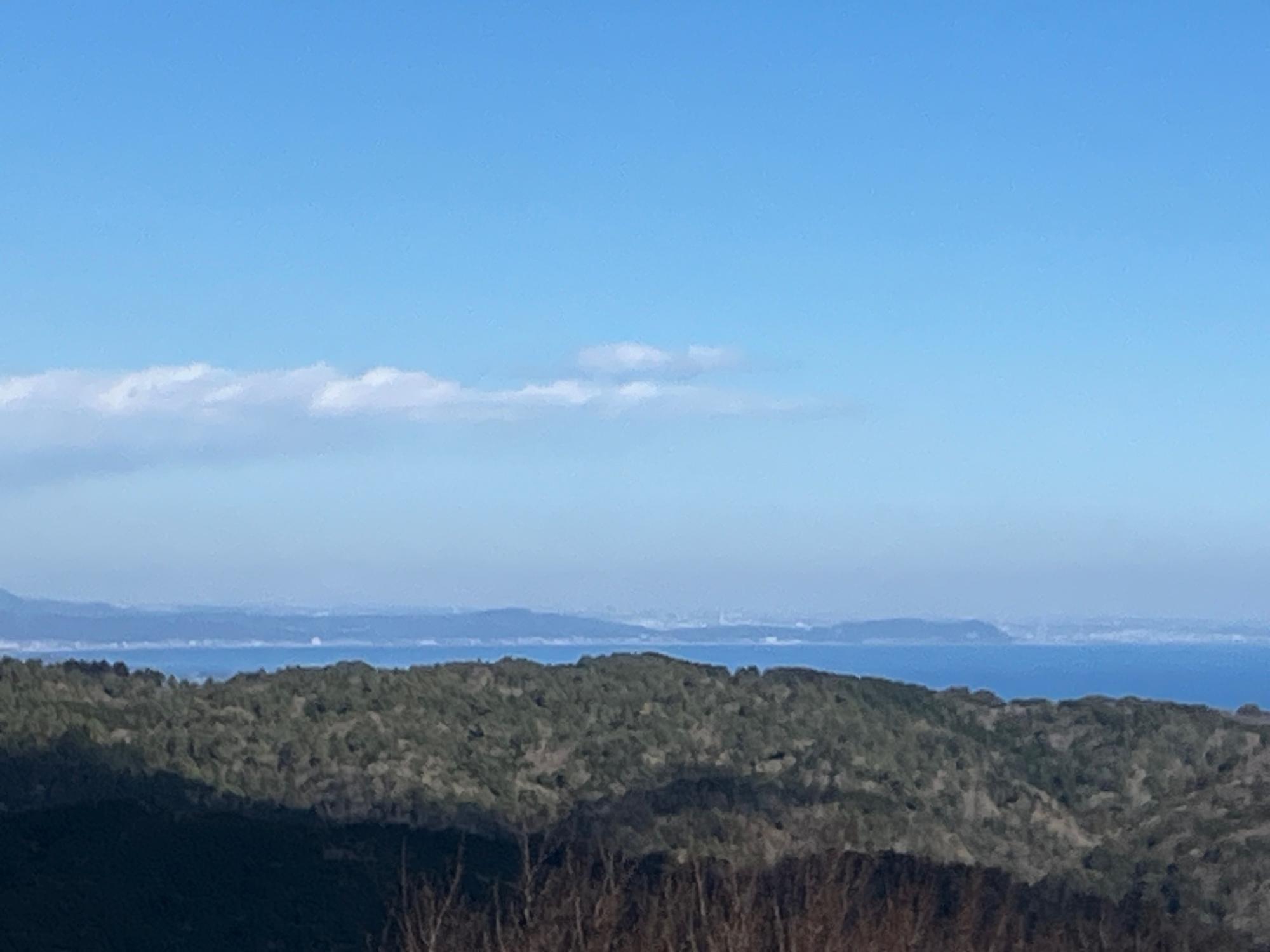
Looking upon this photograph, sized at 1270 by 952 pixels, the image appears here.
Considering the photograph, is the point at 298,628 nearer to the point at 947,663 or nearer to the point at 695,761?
the point at 947,663

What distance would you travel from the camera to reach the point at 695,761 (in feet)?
125

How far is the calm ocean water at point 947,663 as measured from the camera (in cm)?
8650

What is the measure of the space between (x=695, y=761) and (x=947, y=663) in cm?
10353

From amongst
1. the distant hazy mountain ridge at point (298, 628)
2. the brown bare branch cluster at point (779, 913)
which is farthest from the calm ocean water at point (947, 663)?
the brown bare branch cluster at point (779, 913)

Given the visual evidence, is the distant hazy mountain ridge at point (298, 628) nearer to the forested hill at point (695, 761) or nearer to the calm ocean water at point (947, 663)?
the calm ocean water at point (947, 663)

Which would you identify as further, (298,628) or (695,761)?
(298,628)

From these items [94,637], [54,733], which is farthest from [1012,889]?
[94,637]

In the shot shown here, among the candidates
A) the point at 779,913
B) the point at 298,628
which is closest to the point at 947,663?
the point at 298,628

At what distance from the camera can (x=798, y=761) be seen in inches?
1523

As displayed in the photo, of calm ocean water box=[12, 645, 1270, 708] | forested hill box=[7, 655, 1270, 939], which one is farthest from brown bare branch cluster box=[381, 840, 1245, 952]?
calm ocean water box=[12, 645, 1270, 708]

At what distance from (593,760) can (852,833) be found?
7.21 m

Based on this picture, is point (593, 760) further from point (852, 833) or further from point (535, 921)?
point (535, 921)

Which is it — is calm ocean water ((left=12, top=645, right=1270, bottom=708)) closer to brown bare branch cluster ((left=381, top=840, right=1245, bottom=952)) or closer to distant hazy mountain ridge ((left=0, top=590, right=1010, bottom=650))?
distant hazy mountain ridge ((left=0, top=590, right=1010, bottom=650))

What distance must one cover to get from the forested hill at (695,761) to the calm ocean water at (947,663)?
72.1 ft
